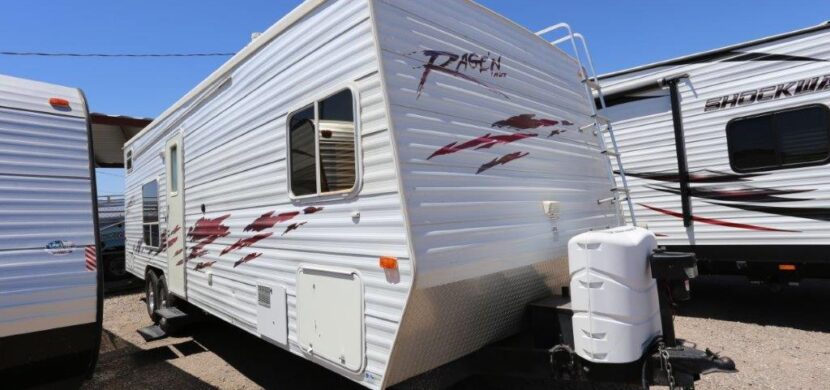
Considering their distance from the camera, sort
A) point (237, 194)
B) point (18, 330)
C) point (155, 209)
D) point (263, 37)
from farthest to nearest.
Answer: point (155, 209) < point (237, 194) < point (263, 37) < point (18, 330)

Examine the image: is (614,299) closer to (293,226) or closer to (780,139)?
(293,226)

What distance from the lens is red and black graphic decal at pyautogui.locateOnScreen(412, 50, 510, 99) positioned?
2793 mm

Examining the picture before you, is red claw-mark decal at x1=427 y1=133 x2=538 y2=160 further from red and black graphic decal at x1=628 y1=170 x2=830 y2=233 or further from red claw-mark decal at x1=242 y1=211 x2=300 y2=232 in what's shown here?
red and black graphic decal at x1=628 y1=170 x2=830 y2=233

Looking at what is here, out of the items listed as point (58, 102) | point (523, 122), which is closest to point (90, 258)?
point (58, 102)

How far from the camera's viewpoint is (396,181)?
2467 mm

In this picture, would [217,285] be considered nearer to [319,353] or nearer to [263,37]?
[319,353]

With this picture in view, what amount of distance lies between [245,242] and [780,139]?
5.89 metres

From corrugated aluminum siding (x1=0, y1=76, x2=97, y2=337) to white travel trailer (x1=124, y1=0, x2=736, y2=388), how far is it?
111 centimetres

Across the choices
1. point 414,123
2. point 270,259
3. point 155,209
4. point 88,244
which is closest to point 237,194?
point 270,259

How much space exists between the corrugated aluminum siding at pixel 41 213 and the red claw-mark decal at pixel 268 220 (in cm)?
129

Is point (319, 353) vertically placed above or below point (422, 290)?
below

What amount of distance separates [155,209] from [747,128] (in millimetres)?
7656

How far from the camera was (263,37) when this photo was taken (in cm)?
375

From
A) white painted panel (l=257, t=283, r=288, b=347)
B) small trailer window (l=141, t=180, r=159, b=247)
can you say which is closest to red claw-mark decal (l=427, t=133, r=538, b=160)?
white painted panel (l=257, t=283, r=288, b=347)
